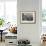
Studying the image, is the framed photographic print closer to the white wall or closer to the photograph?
the photograph

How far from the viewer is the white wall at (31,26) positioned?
5316 mm

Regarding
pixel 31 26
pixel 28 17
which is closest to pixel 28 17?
pixel 28 17

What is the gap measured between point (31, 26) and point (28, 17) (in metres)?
0.38

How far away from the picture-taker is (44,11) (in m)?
5.96

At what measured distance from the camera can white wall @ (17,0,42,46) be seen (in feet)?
17.4

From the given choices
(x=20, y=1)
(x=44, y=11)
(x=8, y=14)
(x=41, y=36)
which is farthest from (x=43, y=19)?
(x=8, y=14)

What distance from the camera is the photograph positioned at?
5.36m

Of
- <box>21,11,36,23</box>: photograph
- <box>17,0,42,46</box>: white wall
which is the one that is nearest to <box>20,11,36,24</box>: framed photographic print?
<box>21,11,36,23</box>: photograph

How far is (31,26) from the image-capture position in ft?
17.5

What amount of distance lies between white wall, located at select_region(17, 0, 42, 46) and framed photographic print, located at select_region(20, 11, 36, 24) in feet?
0.38

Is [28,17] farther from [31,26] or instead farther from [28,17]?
[31,26]

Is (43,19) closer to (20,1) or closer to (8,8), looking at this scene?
(20,1)

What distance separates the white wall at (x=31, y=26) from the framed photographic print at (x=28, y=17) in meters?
0.12

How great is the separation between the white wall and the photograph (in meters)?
0.13
